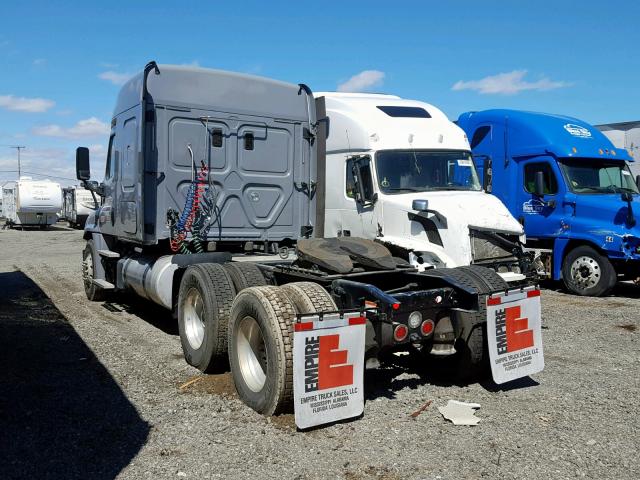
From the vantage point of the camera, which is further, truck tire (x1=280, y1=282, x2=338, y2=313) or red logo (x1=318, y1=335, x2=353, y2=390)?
truck tire (x1=280, y1=282, x2=338, y2=313)

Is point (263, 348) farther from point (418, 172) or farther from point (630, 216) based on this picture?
point (630, 216)

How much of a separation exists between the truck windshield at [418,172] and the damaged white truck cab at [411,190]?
0.04 feet

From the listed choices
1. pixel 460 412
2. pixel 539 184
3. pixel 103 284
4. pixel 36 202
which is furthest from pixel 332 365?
pixel 36 202

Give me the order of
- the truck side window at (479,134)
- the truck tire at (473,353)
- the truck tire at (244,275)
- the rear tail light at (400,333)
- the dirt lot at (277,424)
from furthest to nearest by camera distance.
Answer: the truck side window at (479,134) → the truck tire at (244,275) → the truck tire at (473,353) → the rear tail light at (400,333) → the dirt lot at (277,424)

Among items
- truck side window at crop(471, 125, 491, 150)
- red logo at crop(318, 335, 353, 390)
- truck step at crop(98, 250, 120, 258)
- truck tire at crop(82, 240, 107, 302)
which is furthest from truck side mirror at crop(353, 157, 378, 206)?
truck side window at crop(471, 125, 491, 150)

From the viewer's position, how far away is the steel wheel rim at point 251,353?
5.20 metres

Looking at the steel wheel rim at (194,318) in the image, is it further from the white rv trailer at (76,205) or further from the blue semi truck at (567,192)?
the white rv trailer at (76,205)

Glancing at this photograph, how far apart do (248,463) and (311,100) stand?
5.64 meters

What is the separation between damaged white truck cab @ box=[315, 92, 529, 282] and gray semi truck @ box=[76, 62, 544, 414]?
44 centimetres

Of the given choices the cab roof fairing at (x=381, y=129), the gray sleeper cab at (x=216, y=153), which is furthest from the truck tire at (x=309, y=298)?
the cab roof fairing at (x=381, y=129)

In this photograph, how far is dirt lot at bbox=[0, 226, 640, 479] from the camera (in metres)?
3.97

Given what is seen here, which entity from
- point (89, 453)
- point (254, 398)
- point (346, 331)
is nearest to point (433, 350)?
point (346, 331)

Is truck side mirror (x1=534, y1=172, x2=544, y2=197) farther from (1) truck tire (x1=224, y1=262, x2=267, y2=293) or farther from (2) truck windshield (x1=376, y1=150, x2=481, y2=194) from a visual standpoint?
(1) truck tire (x1=224, y1=262, x2=267, y2=293)

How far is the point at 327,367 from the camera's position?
4.49 metres
